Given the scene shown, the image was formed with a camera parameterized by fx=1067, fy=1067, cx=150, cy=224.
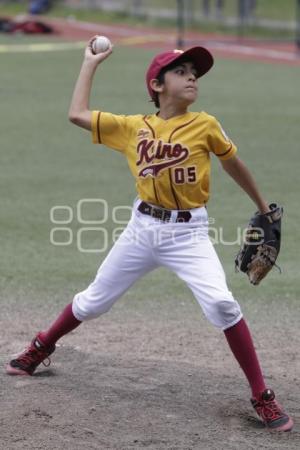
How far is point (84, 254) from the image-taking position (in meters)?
8.91

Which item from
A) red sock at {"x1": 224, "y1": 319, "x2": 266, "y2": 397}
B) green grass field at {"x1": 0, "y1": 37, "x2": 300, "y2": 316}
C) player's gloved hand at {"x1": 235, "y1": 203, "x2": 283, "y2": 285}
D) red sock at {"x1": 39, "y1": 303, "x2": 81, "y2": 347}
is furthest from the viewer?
green grass field at {"x1": 0, "y1": 37, "x2": 300, "y2": 316}

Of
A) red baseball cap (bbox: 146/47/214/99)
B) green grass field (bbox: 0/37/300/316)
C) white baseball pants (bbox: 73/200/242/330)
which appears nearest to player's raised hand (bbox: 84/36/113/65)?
red baseball cap (bbox: 146/47/214/99)

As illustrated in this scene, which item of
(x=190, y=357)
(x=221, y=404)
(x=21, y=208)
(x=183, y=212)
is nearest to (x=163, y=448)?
(x=221, y=404)

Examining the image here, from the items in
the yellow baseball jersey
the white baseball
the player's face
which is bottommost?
the yellow baseball jersey

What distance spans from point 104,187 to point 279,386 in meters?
5.51

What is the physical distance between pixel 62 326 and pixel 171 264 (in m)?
0.78

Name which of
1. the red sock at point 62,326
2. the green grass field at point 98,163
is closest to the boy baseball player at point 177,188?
the red sock at point 62,326

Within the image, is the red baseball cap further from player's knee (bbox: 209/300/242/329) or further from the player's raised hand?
player's knee (bbox: 209/300/242/329)

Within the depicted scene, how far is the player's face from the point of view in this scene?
17.2ft

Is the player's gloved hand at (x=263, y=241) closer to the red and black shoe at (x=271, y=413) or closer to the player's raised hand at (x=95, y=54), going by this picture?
the red and black shoe at (x=271, y=413)

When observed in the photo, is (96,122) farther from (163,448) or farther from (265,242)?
(163,448)

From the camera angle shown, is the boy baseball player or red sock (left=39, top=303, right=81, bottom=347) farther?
red sock (left=39, top=303, right=81, bottom=347)

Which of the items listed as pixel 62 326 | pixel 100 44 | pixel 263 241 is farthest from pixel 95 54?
pixel 62 326

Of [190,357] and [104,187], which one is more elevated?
[190,357]
